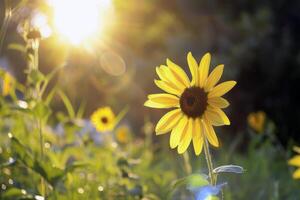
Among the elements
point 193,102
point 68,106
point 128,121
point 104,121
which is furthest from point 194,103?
point 128,121

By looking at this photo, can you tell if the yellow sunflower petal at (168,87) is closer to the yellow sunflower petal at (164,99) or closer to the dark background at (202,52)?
the yellow sunflower petal at (164,99)

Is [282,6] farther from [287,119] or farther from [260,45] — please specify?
[287,119]

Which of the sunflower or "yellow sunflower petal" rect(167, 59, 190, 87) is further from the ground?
"yellow sunflower petal" rect(167, 59, 190, 87)

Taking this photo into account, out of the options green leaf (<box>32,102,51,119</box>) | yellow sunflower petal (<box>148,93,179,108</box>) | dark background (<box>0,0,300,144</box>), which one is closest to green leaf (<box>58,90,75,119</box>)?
green leaf (<box>32,102,51,119</box>)

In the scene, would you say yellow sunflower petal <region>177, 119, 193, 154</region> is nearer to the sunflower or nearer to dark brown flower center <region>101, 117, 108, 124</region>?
the sunflower

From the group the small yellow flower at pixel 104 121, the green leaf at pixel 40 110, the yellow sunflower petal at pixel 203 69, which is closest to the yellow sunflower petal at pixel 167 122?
the yellow sunflower petal at pixel 203 69

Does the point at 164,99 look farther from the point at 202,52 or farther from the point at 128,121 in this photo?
the point at 128,121

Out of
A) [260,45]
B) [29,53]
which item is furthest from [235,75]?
[29,53]
